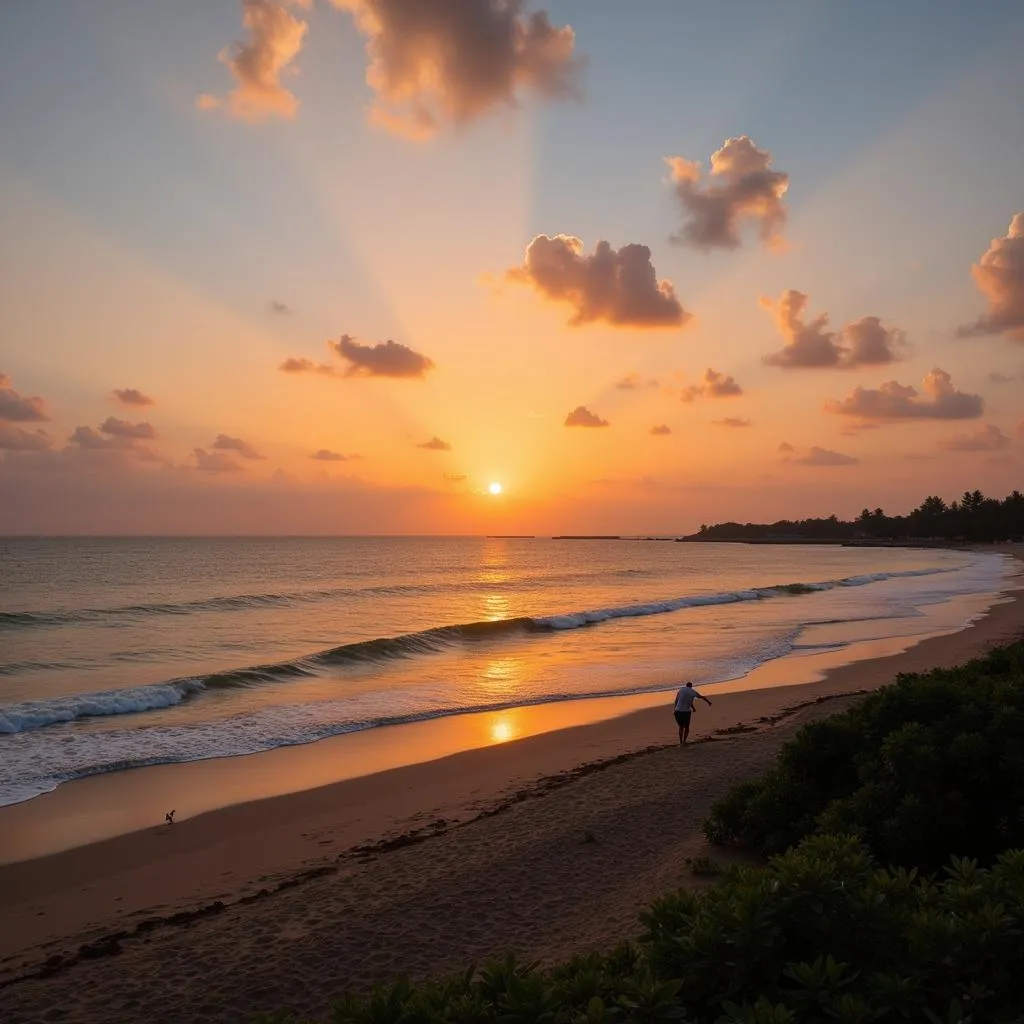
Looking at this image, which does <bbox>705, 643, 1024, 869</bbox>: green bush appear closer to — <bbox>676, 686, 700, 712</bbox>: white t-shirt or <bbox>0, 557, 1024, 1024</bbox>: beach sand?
<bbox>0, 557, 1024, 1024</bbox>: beach sand

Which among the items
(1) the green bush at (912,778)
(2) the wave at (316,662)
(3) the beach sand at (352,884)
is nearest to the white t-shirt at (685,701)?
(3) the beach sand at (352,884)

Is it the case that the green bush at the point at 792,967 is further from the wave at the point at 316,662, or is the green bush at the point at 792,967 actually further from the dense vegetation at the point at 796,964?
the wave at the point at 316,662

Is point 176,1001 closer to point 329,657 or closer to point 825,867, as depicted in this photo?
point 825,867

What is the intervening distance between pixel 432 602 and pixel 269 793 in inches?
1548

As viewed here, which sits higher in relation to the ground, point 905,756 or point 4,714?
point 905,756

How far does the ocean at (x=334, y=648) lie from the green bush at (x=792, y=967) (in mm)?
12827

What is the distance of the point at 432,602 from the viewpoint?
173 feet

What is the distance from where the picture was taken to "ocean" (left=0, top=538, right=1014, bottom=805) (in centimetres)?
1819

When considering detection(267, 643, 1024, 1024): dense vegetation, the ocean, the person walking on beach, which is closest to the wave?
the ocean

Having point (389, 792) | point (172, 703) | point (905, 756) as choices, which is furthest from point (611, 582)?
point (905, 756)

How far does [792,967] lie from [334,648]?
2777cm

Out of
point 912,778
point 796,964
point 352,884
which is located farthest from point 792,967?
point 352,884

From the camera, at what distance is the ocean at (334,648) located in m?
18.2

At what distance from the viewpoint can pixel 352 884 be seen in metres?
9.34
